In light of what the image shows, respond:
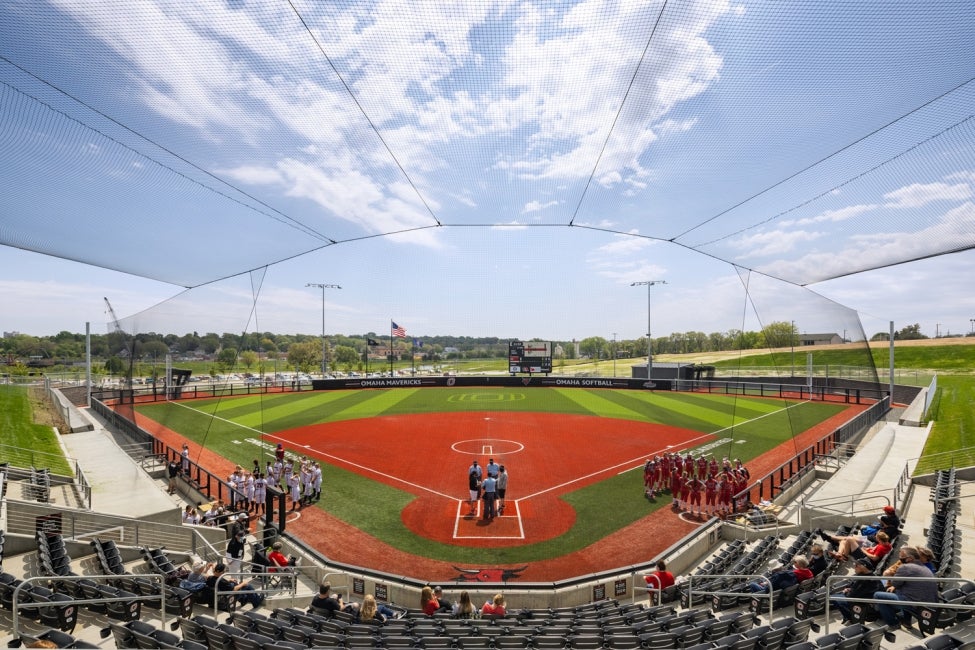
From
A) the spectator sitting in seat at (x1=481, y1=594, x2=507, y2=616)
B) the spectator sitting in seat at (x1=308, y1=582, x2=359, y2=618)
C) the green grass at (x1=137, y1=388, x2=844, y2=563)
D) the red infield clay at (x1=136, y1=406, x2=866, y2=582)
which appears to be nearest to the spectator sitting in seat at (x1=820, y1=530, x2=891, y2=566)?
the green grass at (x1=137, y1=388, x2=844, y2=563)

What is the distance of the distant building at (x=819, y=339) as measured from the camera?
1099 centimetres

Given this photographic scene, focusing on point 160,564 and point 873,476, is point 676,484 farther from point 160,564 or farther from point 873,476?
point 160,564

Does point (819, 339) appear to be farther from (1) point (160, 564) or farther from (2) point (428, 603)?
(1) point (160, 564)

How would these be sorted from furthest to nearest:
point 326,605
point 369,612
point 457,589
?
1. point 457,589
2. point 326,605
3. point 369,612

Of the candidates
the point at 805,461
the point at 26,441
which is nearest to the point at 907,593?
the point at 805,461

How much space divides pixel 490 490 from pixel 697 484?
605 centimetres

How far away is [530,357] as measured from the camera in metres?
48.6

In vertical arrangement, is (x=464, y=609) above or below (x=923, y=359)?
below

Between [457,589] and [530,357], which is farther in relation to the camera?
[530,357]

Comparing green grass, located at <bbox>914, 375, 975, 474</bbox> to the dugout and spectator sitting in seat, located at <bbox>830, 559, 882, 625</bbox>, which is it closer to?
spectator sitting in seat, located at <bbox>830, 559, 882, 625</bbox>

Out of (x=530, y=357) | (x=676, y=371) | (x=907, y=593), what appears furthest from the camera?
(x=530, y=357)

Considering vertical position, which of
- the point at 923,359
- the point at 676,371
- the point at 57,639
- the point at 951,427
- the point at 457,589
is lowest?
the point at 457,589

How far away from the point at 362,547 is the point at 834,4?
1262 centimetres

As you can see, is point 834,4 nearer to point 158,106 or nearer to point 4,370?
point 158,106
